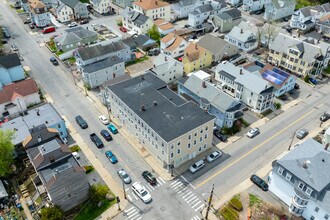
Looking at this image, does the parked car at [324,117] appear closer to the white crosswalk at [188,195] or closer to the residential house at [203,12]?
the white crosswalk at [188,195]

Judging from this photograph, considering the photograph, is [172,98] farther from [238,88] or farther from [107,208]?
[107,208]

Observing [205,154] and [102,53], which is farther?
[102,53]

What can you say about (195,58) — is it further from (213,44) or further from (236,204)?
(236,204)

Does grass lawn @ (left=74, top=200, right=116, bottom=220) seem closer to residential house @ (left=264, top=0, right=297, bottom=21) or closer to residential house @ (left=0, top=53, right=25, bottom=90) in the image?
residential house @ (left=0, top=53, right=25, bottom=90)

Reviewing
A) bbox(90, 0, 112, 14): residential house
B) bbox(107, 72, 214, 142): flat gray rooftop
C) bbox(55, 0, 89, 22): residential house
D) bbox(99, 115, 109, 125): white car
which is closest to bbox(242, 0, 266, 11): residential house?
bbox(90, 0, 112, 14): residential house

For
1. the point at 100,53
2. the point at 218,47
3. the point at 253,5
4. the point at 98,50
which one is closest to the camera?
the point at 98,50

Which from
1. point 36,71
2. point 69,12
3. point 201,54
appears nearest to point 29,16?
point 69,12

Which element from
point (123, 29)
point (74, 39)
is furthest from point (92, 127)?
point (123, 29)
